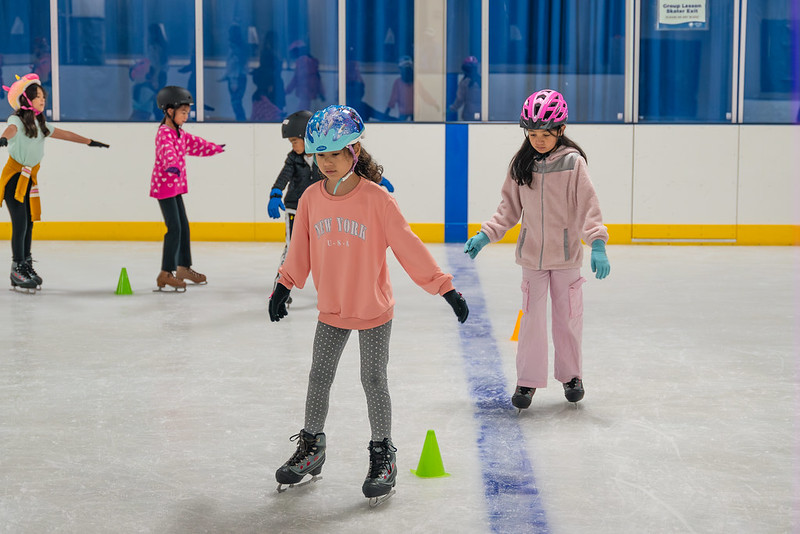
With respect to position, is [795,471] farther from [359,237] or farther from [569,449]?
[359,237]

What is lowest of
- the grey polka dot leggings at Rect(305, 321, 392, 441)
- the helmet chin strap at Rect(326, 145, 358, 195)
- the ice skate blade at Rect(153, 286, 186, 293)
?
the ice skate blade at Rect(153, 286, 186, 293)

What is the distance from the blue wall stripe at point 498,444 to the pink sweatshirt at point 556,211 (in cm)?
64

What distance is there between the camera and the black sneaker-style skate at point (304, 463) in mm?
3344

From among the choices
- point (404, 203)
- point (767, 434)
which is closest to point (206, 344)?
point (767, 434)

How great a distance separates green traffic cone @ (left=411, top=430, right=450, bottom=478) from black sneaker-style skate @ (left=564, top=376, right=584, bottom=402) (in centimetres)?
110

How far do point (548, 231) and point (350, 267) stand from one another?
127cm

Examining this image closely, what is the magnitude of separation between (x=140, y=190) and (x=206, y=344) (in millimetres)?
5657

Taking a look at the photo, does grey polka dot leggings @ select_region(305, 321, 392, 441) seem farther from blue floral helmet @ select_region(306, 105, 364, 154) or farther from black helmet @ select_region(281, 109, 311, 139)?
black helmet @ select_region(281, 109, 311, 139)

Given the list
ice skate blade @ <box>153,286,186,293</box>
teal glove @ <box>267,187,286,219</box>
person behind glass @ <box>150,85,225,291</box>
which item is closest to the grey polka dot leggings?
teal glove @ <box>267,187,286,219</box>

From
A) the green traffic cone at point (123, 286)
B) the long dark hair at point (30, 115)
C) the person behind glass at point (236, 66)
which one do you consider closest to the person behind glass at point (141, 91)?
the person behind glass at point (236, 66)

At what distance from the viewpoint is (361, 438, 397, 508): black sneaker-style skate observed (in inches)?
127

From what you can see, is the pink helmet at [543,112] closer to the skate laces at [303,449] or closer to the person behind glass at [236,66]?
the skate laces at [303,449]

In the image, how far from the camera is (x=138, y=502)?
128 inches

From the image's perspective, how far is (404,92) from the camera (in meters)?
11.4
